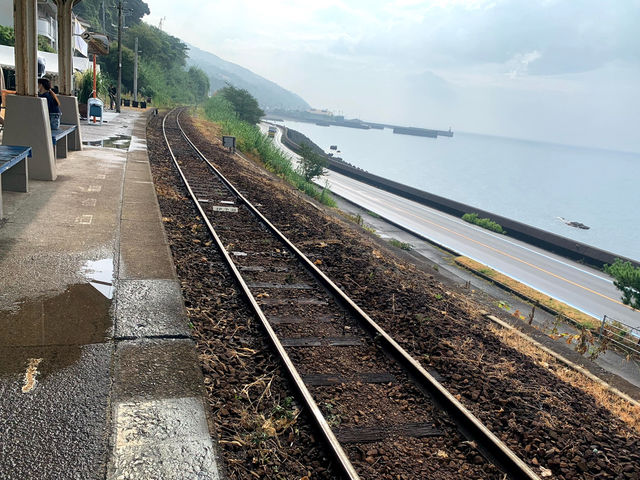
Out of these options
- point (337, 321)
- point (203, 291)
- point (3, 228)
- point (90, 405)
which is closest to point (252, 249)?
point (203, 291)

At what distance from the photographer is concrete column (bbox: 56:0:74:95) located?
1397cm

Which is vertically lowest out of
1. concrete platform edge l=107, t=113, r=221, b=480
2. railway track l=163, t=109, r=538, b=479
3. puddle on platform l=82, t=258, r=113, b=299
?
railway track l=163, t=109, r=538, b=479

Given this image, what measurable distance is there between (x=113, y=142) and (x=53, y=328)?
668 inches

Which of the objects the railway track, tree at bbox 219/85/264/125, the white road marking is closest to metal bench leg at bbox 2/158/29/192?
the railway track

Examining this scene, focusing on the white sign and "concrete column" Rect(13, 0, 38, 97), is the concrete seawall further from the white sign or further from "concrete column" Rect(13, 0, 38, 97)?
"concrete column" Rect(13, 0, 38, 97)

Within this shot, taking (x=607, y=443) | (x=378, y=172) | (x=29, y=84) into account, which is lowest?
(x=378, y=172)

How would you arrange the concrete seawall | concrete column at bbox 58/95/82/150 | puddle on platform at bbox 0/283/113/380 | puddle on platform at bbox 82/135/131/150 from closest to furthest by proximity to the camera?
1. puddle on platform at bbox 0/283/113/380
2. concrete column at bbox 58/95/82/150
3. puddle on platform at bbox 82/135/131/150
4. the concrete seawall

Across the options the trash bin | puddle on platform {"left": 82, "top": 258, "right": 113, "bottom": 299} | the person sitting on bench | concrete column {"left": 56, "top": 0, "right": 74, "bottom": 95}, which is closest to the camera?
puddle on platform {"left": 82, "top": 258, "right": 113, "bottom": 299}

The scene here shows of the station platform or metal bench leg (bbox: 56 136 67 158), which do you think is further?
metal bench leg (bbox: 56 136 67 158)

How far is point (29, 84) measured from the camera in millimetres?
10539

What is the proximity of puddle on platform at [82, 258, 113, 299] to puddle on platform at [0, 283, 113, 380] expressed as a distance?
10cm

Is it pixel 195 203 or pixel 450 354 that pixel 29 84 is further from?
pixel 450 354

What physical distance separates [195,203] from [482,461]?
923 cm

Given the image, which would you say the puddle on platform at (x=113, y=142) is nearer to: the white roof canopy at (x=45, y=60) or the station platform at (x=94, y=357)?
the white roof canopy at (x=45, y=60)
